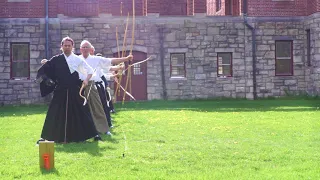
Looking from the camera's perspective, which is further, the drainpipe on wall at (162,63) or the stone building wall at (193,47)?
the drainpipe on wall at (162,63)

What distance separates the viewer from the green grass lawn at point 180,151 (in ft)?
19.9

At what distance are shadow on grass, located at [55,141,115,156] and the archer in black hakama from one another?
24 cm

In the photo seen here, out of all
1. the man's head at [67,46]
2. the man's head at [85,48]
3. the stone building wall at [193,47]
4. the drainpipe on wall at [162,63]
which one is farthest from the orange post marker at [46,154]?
the drainpipe on wall at [162,63]

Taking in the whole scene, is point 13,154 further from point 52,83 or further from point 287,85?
point 287,85

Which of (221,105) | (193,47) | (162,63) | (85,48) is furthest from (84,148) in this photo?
(193,47)

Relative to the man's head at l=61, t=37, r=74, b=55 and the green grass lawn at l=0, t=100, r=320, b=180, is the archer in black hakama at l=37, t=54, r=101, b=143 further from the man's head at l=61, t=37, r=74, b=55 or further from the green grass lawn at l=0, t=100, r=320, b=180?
the green grass lawn at l=0, t=100, r=320, b=180

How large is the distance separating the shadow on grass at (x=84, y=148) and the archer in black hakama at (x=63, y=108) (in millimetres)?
238

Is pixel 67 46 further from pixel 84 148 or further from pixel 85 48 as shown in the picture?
pixel 84 148

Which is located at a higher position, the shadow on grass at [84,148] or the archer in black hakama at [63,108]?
the archer in black hakama at [63,108]

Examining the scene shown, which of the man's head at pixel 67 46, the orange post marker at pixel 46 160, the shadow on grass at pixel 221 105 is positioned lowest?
the shadow on grass at pixel 221 105

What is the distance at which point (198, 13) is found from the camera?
20.7 meters

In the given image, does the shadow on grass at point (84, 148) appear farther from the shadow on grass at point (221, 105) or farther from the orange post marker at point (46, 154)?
the shadow on grass at point (221, 105)

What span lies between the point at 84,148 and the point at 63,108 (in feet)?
3.26

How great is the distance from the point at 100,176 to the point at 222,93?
15.4 m
